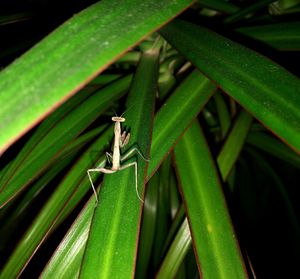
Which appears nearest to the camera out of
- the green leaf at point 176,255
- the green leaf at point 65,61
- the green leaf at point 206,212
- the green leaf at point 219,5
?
the green leaf at point 65,61

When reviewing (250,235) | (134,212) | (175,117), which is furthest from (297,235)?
(134,212)

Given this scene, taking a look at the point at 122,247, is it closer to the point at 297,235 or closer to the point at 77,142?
the point at 77,142

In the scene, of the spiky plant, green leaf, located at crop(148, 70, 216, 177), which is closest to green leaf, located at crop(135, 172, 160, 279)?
the spiky plant

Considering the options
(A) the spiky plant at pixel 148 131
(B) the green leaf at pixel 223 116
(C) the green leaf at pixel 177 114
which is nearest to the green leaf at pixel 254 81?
(A) the spiky plant at pixel 148 131

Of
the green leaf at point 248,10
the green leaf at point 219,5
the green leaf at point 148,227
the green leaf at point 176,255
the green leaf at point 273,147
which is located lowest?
the green leaf at point 176,255

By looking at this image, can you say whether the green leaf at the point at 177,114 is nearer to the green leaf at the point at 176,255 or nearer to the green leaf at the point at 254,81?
the green leaf at the point at 254,81

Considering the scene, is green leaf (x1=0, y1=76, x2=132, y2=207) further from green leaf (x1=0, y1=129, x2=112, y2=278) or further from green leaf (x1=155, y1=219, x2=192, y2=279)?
green leaf (x1=155, y1=219, x2=192, y2=279)
